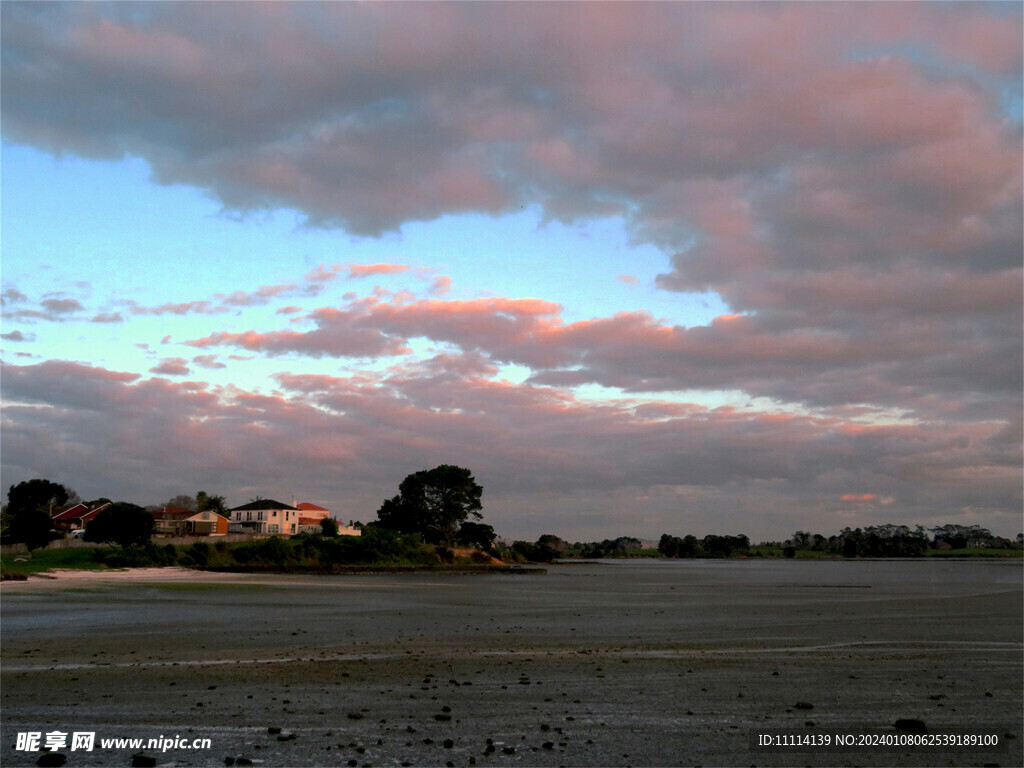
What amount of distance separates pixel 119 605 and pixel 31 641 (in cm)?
1480

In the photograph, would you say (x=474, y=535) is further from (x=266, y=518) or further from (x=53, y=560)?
(x=53, y=560)

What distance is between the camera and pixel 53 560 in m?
83.2

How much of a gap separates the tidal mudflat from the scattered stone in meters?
0.34

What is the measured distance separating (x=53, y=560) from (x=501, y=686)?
8240cm

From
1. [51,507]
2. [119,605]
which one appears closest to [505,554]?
[51,507]

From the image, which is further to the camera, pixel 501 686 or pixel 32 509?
pixel 32 509

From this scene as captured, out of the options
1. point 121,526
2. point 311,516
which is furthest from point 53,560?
point 311,516

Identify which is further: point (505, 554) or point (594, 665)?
point (505, 554)

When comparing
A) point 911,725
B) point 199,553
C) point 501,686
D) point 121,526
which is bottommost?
point 199,553

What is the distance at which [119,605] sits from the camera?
123ft

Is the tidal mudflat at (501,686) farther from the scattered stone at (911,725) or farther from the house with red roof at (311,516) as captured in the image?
the house with red roof at (311,516)

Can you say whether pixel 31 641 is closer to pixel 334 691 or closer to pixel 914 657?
pixel 334 691

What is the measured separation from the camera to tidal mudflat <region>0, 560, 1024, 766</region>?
1185cm

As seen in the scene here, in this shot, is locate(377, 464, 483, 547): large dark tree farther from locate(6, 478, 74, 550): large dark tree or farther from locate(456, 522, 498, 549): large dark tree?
locate(6, 478, 74, 550): large dark tree
